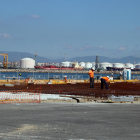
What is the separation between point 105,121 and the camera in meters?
16.2

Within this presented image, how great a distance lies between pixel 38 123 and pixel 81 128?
8.02 feet

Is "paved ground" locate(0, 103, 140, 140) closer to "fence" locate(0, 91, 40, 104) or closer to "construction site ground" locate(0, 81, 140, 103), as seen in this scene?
"fence" locate(0, 91, 40, 104)

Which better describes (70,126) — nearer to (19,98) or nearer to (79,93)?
(19,98)

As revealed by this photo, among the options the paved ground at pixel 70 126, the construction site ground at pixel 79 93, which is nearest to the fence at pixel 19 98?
the construction site ground at pixel 79 93

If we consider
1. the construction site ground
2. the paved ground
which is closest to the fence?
the construction site ground

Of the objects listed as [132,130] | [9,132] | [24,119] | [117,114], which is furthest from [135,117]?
[9,132]

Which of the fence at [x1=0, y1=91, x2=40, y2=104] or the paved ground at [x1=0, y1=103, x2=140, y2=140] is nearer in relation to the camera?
the paved ground at [x1=0, y1=103, x2=140, y2=140]

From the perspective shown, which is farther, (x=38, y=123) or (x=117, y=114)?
(x=117, y=114)

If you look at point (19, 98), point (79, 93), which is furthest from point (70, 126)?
point (79, 93)

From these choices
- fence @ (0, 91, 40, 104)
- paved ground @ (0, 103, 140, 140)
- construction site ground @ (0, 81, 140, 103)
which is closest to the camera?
paved ground @ (0, 103, 140, 140)

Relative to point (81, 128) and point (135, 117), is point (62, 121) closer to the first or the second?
point (81, 128)

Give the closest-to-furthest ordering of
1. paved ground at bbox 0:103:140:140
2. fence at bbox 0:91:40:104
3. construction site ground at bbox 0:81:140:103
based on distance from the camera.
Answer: paved ground at bbox 0:103:140:140 < fence at bbox 0:91:40:104 < construction site ground at bbox 0:81:140:103

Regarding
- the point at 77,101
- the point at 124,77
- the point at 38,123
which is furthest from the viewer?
the point at 124,77

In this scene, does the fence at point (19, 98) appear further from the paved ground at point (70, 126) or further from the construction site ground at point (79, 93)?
the paved ground at point (70, 126)
